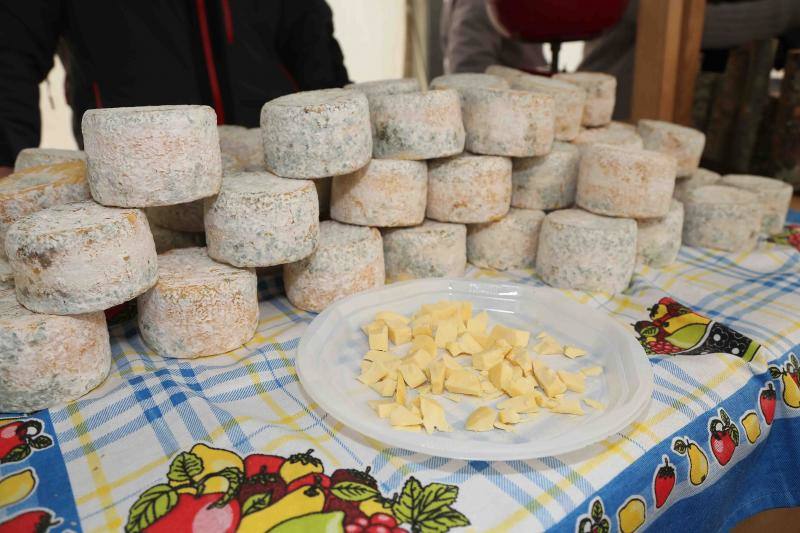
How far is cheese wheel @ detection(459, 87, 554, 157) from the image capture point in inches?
60.4

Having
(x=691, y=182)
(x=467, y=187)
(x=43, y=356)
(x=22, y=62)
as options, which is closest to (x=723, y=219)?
(x=691, y=182)

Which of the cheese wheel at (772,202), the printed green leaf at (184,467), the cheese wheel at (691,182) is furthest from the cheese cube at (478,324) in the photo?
the cheese wheel at (772,202)

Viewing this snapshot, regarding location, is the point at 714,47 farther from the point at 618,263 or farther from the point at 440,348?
the point at 440,348

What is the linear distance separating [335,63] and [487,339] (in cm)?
154

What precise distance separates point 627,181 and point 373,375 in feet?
2.93

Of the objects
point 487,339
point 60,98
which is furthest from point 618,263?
point 60,98

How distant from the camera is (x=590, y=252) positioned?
1.52 m

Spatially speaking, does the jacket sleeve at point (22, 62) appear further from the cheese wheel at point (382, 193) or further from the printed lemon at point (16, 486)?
the printed lemon at point (16, 486)

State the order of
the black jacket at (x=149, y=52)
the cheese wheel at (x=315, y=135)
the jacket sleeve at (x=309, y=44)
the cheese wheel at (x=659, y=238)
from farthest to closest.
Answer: the jacket sleeve at (x=309, y=44) → the black jacket at (x=149, y=52) → the cheese wheel at (x=659, y=238) → the cheese wheel at (x=315, y=135)

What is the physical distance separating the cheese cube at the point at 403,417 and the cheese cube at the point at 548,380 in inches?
10.0

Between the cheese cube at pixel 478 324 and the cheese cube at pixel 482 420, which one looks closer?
the cheese cube at pixel 482 420

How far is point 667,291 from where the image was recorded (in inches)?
62.4

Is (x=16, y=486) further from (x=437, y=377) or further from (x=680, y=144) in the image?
(x=680, y=144)

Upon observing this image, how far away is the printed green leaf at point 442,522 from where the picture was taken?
817mm
